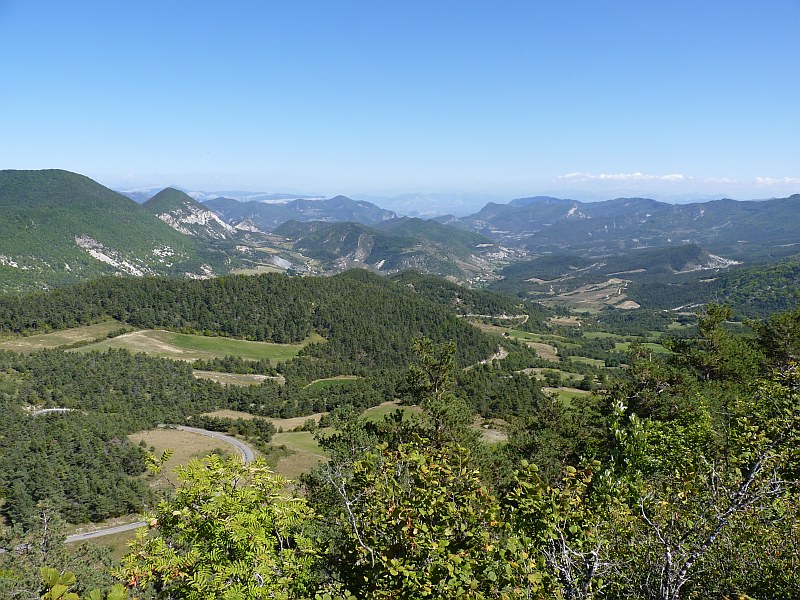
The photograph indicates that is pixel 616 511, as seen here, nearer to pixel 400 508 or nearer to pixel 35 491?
pixel 400 508

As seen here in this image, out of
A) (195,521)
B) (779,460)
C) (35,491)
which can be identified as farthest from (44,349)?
(779,460)

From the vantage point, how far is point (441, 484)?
8344 mm

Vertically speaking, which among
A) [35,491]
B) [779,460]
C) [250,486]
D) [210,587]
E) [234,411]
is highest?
[779,460]

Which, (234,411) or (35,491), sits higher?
(35,491)

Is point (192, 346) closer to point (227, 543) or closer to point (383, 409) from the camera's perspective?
point (383, 409)

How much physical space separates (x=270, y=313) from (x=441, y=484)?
160992mm

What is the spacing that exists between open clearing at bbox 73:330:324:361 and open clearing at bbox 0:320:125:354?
9082 millimetres

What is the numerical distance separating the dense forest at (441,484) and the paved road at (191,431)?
349cm

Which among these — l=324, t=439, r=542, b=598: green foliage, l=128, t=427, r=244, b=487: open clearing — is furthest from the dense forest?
l=128, t=427, r=244, b=487: open clearing

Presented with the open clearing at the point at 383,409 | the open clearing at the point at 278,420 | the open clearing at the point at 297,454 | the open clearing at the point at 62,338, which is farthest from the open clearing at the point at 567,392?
the open clearing at the point at 62,338

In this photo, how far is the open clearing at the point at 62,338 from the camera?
367ft

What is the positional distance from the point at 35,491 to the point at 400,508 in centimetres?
6714

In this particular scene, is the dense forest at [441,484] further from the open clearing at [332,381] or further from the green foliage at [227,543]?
the open clearing at [332,381]

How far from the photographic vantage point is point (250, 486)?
9062 mm
